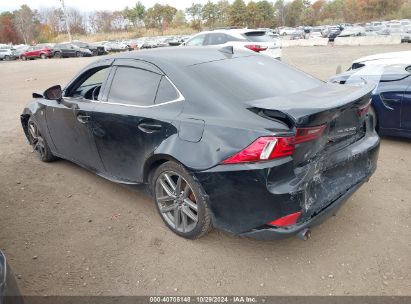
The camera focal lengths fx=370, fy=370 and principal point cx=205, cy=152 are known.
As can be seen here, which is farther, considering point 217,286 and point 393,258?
point 393,258

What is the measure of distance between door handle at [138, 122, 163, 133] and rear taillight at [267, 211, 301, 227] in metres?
1.23

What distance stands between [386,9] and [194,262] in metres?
106

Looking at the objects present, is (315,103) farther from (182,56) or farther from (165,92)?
(182,56)

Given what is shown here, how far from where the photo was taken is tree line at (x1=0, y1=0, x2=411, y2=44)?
9312cm

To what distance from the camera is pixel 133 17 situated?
107562 millimetres

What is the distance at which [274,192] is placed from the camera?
2504 millimetres

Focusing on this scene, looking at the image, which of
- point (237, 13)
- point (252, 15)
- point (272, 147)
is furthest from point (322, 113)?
point (252, 15)

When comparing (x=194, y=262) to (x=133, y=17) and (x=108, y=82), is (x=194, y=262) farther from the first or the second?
(x=133, y=17)

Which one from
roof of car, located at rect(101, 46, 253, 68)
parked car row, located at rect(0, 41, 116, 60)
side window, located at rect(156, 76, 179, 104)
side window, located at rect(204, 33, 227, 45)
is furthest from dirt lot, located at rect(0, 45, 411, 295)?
parked car row, located at rect(0, 41, 116, 60)

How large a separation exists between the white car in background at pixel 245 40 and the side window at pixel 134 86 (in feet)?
28.6

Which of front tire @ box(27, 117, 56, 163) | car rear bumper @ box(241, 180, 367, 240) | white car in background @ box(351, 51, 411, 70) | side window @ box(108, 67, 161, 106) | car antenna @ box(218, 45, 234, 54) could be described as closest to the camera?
car rear bumper @ box(241, 180, 367, 240)

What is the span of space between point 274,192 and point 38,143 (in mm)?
3996

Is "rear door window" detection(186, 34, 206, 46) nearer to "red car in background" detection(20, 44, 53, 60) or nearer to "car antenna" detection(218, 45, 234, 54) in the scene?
"car antenna" detection(218, 45, 234, 54)

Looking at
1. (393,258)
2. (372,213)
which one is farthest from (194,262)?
(372,213)
